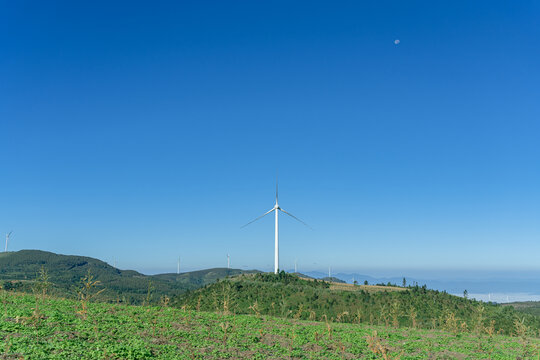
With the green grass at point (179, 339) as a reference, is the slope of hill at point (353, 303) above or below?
below

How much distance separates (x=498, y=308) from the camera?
7000 centimetres

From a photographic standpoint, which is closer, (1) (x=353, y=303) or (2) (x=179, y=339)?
(2) (x=179, y=339)

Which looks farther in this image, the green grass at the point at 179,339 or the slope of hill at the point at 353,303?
the slope of hill at the point at 353,303

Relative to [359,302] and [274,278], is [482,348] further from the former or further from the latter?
[274,278]

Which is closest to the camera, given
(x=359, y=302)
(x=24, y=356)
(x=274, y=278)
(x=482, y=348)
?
(x=24, y=356)

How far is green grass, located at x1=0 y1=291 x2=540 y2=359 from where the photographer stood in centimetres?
1432

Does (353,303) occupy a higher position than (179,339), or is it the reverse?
(179,339)

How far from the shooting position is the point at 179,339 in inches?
690

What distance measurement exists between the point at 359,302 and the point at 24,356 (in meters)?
63.4

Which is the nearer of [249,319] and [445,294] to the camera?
[249,319]

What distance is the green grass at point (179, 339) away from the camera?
1432cm

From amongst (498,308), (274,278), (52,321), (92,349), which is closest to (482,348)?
(92,349)

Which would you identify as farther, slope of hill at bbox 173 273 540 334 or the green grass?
slope of hill at bbox 173 273 540 334

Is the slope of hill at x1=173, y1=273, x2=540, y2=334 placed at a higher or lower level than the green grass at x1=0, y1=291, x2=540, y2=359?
lower
